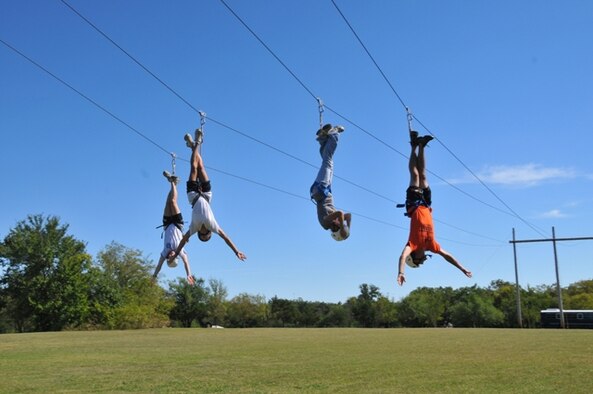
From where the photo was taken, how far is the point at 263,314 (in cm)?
9150

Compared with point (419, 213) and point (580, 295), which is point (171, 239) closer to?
point (419, 213)

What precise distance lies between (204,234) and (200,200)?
84 cm

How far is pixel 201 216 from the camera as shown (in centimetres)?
1282

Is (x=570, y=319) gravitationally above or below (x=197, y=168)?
Answer: below

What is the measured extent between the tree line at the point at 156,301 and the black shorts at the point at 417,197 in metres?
55.9

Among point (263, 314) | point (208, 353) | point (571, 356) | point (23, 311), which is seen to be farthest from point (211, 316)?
point (571, 356)

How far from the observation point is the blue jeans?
12.3 m

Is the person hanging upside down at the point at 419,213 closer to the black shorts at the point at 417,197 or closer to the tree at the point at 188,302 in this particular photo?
the black shorts at the point at 417,197

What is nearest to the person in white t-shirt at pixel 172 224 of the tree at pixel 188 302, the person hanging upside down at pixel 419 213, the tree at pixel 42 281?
the person hanging upside down at pixel 419 213

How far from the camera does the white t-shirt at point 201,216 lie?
12844mm

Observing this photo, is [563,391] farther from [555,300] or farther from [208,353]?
[555,300]

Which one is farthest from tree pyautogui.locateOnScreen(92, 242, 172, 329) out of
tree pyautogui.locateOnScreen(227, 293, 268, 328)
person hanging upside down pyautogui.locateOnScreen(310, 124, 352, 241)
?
person hanging upside down pyautogui.locateOnScreen(310, 124, 352, 241)

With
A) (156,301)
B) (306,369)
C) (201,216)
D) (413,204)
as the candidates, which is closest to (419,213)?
(413,204)

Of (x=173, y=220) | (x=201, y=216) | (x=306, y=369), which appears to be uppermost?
(x=173, y=220)
